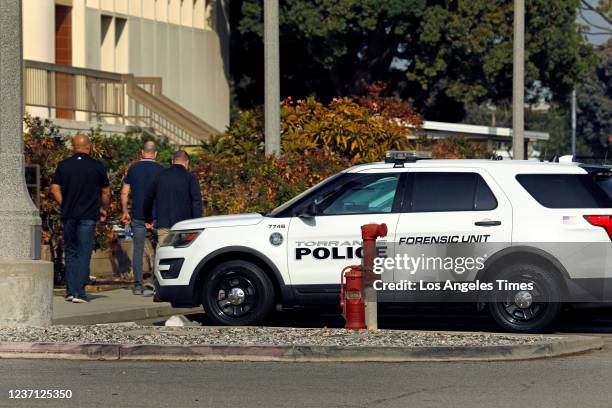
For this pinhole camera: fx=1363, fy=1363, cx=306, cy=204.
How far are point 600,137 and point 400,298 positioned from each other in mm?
72762

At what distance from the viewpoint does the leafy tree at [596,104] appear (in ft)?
271

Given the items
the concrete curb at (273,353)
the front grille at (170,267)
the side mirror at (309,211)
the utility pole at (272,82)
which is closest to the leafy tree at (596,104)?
the utility pole at (272,82)

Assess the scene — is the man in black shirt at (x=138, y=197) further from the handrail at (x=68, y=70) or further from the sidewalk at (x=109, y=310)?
the handrail at (x=68, y=70)

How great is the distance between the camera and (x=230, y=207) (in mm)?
20047

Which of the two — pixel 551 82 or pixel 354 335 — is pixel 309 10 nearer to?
pixel 551 82

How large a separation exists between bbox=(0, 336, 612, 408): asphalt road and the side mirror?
276 centimetres

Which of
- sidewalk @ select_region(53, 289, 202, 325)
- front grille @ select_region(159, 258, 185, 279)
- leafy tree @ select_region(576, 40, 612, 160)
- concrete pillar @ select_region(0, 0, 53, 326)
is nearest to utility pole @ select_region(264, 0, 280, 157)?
sidewalk @ select_region(53, 289, 202, 325)

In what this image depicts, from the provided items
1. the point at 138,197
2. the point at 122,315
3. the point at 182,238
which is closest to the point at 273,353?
the point at 182,238

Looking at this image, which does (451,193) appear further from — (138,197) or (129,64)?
(129,64)

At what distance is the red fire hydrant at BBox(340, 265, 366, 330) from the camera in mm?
13102

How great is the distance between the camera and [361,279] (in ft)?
43.1

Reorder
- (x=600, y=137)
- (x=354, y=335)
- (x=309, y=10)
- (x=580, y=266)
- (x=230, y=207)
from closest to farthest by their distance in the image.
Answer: (x=354, y=335) < (x=580, y=266) < (x=230, y=207) < (x=309, y=10) < (x=600, y=137)

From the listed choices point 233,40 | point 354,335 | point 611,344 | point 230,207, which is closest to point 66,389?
point 354,335

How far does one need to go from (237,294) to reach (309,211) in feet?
3.81
